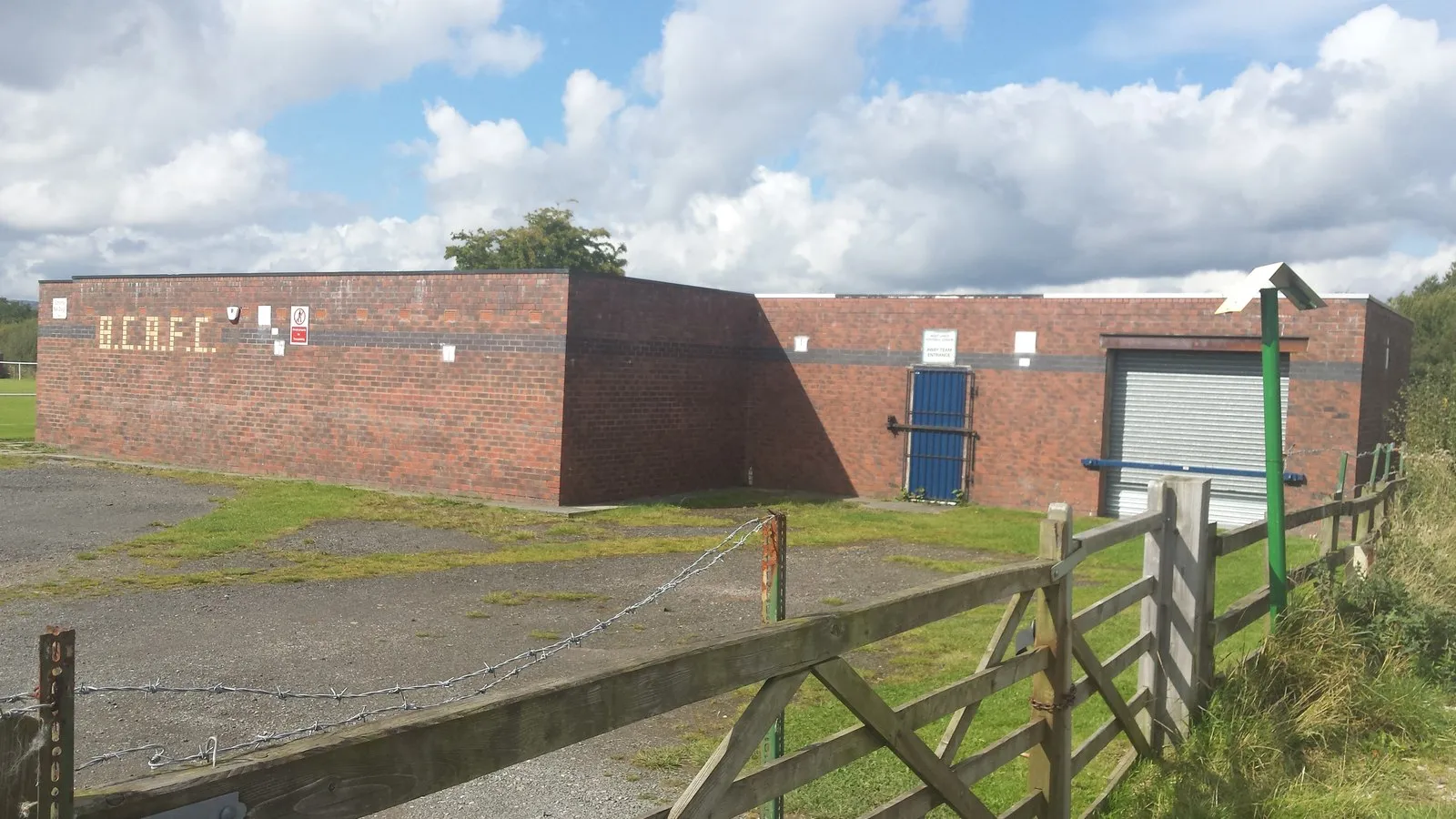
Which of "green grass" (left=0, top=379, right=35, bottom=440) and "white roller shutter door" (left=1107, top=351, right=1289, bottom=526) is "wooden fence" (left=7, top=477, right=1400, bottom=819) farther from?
"green grass" (left=0, top=379, right=35, bottom=440)

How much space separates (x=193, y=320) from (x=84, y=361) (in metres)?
3.45

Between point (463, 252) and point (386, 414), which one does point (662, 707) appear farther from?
point (463, 252)

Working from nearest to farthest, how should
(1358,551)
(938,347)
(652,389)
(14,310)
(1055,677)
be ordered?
(1055,677) < (1358,551) < (652,389) < (938,347) < (14,310)

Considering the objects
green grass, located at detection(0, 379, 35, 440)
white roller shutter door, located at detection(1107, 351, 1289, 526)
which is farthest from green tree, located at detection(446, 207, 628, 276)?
white roller shutter door, located at detection(1107, 351, 1289, 526)

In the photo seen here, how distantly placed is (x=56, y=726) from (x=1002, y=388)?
18.6 meters

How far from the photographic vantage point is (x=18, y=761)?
1626 mm

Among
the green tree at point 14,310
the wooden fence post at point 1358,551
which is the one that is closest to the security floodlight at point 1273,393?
the wooden fence post at point 1358,551

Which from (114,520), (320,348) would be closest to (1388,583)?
(114,520)

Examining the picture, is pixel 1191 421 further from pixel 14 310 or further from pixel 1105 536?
pixel 14 310

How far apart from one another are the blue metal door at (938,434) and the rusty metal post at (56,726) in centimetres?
1866

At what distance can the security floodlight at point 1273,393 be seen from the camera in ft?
20.7

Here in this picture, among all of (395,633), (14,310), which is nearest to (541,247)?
(395,633)

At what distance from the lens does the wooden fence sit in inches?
76.4

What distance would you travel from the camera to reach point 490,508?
57.1ft
